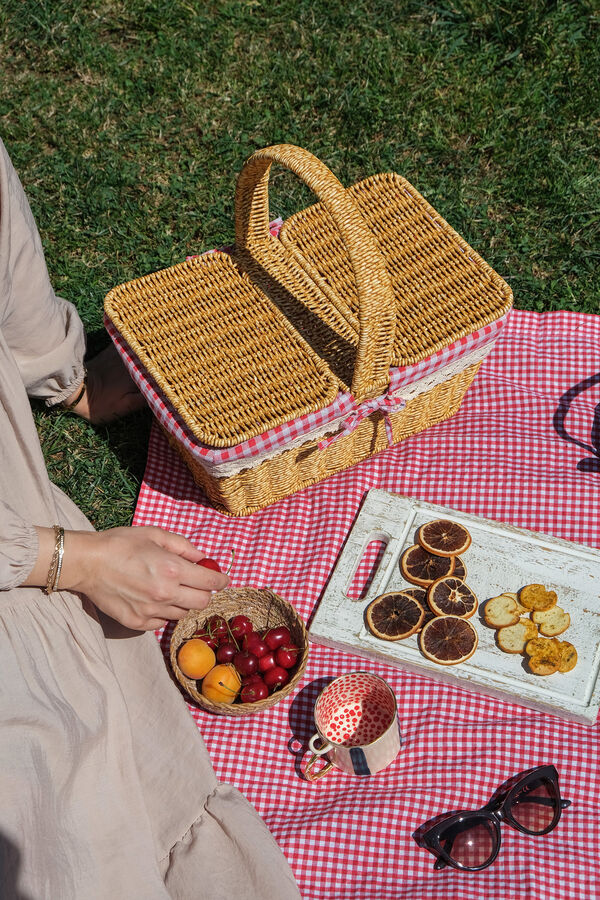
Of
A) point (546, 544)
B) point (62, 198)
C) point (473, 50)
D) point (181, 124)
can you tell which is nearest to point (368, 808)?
point (546, 544)

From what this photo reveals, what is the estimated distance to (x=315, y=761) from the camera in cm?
234

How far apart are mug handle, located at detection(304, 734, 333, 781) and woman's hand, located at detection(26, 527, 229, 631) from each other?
48 centimetres

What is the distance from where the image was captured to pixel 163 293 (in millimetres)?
2887

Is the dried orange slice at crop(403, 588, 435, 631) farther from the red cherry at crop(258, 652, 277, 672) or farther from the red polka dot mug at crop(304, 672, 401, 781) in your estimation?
the red cherry at crop(258, 652, 277, 672)

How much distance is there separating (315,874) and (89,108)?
3.60 m

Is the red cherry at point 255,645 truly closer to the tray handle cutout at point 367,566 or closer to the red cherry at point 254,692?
the red cherry at point 254,692

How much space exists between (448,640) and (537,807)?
1.56 feet

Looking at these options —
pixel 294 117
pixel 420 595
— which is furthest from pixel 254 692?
pixel 294 117

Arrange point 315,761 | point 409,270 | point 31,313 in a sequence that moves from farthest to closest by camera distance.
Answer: point 409,270 → point 31,313 → point 315,761

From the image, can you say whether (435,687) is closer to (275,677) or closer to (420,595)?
(420,595)

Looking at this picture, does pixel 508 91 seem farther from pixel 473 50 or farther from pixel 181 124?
pixel 181 124

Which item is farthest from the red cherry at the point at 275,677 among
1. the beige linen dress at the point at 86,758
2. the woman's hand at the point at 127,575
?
the woman's hand at the point at 127,575

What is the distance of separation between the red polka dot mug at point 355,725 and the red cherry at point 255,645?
212 millimetres

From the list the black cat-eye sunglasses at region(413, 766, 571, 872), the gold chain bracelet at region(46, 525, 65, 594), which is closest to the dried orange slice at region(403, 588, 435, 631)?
the black cat-eye sunglasses at region(413, 766, 571, 872)
